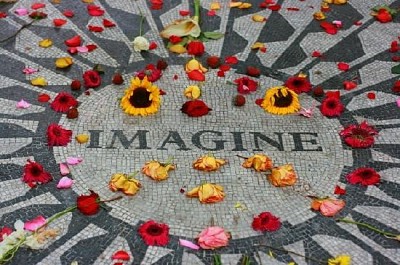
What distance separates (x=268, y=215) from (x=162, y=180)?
Answer: 38.8 inches

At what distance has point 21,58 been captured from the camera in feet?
22.5

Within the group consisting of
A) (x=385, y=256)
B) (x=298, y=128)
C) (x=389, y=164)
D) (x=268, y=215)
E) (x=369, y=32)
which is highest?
(x=369, y=32)

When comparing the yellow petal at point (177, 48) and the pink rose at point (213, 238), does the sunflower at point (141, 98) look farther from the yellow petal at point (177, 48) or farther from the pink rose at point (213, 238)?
the pink rose at point (213, 238)

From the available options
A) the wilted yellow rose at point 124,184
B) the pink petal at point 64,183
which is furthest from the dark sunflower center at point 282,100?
the pink petal at point 64,183

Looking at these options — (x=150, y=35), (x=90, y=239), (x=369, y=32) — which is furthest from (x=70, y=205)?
(x=369, y=32)

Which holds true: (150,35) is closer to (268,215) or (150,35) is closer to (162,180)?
(162,180)

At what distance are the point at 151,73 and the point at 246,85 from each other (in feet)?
3.28

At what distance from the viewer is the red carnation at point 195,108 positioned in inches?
241

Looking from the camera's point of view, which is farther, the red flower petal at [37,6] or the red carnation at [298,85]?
the red flower petal at [37,6]

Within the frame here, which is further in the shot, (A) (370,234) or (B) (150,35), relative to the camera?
(B) (150,35)

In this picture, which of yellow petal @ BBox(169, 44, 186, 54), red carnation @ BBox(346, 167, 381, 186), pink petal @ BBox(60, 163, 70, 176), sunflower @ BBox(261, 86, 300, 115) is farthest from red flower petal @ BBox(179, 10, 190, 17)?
red carnation @ BBox(346, 167, 381, 186)

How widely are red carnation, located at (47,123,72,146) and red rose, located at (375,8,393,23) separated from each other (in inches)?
161

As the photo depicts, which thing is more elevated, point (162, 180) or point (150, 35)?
point (150, 35)

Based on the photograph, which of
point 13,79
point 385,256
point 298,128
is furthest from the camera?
point 13,79
